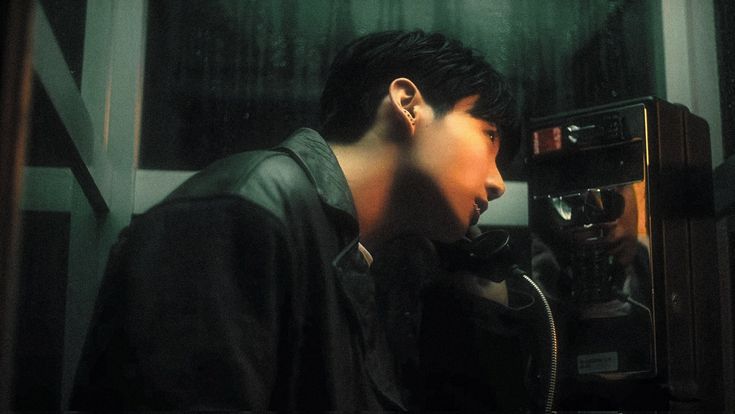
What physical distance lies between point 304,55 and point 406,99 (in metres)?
0.13

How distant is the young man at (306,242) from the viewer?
970 millimetres

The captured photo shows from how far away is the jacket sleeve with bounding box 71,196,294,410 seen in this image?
96cm

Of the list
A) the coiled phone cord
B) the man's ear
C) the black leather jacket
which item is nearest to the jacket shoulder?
the black leather jacket

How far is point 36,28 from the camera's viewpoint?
99 cm

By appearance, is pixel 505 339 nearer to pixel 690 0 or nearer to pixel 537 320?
pixel 537 320

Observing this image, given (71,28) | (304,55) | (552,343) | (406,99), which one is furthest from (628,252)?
(71,28)

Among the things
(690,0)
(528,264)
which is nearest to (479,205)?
(528,264)

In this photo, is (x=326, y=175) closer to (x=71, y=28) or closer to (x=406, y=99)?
(x=406, y=99)

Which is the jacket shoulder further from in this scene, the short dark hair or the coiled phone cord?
the coiled phone cord

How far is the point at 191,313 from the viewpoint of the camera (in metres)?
0.97

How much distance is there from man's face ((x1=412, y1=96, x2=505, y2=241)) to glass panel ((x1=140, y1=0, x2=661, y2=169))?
3.3 inches

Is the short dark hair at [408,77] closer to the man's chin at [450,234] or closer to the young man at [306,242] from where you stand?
the young man at [306,242]

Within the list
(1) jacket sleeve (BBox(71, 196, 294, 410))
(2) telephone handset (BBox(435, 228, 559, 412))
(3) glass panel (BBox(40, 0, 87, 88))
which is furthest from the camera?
(2) telephone handset (BBox(435, 228, 559, 412))

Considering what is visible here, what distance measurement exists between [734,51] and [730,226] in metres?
0.22
